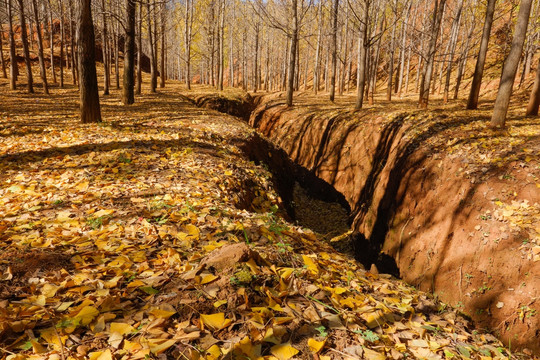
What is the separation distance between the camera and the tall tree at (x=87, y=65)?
782 cm

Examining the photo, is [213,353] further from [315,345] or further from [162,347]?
[315,345]

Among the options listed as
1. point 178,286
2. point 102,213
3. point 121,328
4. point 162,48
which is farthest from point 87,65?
point 162,48

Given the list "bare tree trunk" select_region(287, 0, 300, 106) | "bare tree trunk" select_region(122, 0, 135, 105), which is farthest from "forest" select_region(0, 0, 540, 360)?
"bare tree trunk" select_region(287, 0, 300, 106)

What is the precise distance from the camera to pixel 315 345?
1.90 metres

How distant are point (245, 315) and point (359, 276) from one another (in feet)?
5.95

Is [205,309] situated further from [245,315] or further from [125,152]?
[125,152]

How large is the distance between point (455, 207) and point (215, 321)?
5449 mm

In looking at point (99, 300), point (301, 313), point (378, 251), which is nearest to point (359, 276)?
point (301, 313)

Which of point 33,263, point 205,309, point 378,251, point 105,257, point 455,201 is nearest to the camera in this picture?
point 205,309

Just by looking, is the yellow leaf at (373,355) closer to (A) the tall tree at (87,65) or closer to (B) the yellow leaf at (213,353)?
(B) the yellow leaf at (213,353)

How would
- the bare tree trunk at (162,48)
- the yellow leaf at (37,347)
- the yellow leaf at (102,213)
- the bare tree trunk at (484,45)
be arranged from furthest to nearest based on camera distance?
the bare tree trunk at (162,48), the bare tree trunk at (484,45), the yellow leaf at (102,213), the yellow leaf at (37,347)

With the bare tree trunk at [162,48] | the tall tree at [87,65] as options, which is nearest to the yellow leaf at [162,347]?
the tall tree at [87,65]

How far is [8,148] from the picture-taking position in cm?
632

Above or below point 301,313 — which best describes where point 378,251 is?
below
